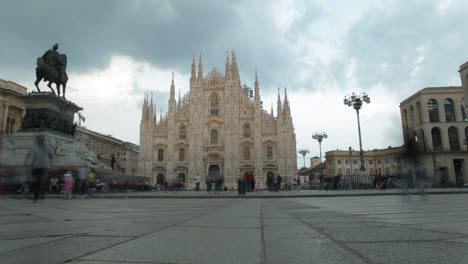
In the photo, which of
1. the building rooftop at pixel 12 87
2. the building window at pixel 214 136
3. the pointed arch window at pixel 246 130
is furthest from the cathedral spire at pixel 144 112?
the building rooftop at pixel 12 87

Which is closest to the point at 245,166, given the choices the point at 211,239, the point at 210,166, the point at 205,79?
the point at 210,166

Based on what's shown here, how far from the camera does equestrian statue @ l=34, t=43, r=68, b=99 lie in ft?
51.7

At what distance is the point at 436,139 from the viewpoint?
38.9 metres

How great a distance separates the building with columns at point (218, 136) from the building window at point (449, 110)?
18.8m

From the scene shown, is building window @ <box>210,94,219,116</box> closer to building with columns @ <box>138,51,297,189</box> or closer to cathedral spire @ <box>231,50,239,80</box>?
building with columns @ <box>138,51,297,189</box>

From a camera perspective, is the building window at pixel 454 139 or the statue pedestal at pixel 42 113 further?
the building window at pixel 454 139

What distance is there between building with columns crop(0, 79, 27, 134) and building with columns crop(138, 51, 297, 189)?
50.7 feet

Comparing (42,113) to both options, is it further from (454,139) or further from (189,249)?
(454,139)

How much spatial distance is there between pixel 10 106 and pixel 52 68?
28.2m

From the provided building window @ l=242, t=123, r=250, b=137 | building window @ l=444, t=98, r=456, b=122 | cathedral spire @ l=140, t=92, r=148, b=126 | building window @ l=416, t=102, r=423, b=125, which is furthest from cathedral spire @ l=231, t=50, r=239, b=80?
building window @ l=444, t=98, r=456, b=122

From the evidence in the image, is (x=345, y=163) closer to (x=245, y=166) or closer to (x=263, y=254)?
(x=245, y=166)

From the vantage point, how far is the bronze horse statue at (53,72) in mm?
15742

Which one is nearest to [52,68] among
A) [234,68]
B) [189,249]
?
[189,249]

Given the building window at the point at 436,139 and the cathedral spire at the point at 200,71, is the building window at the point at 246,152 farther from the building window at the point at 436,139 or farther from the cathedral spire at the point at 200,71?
the building window at the point at 436,139
